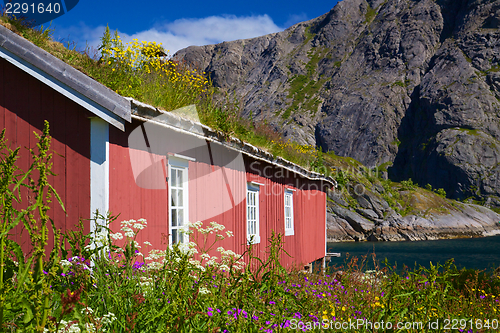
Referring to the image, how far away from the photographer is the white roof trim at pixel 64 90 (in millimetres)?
4508

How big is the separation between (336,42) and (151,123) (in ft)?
358

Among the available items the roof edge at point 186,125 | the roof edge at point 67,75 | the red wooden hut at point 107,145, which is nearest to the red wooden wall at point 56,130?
the red wooden hut at point 107,145

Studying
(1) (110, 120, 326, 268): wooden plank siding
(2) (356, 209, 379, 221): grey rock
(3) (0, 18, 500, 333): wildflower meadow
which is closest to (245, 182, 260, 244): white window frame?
(1) (110, 120, 326, 268): wooden plank siding

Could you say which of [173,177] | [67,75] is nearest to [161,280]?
[67,75]

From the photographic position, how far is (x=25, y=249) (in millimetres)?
4895

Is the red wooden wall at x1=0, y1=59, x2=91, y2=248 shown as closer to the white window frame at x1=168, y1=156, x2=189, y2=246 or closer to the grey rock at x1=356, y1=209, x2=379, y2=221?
the white window frame at x1=168, y1=156, x2=189, y2=246

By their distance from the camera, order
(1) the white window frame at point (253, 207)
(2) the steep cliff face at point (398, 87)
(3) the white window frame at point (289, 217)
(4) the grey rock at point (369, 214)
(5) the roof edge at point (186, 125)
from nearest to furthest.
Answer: (5) the roof edge at point (186, 125)
(1) the white window frame at point (253, 207)
(3) the white window frame at point (289, 217)
(4) the grey rock at point (369, 214)
(2) the steep cliff face at point (398, 87)

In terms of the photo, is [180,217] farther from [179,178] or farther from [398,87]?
[398,87]

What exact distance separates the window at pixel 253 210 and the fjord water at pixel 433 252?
53.2 ft

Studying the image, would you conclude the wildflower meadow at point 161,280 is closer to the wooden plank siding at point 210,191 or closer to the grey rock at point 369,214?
the wooden plank siding at point 210,191

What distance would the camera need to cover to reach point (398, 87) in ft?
266

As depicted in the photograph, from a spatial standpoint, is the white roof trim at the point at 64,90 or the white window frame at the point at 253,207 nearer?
the white roof trim at the point at 64,90

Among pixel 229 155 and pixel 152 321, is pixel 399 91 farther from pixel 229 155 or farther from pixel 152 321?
pixel 152 321

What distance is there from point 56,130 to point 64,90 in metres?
0.52
